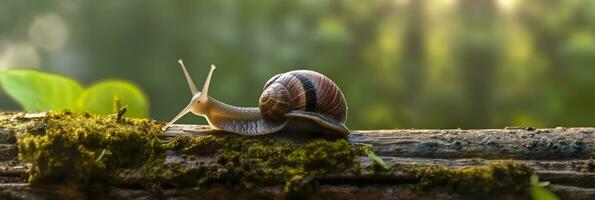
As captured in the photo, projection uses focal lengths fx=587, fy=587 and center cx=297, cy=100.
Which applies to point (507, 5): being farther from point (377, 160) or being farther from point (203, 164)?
point (203, 164)

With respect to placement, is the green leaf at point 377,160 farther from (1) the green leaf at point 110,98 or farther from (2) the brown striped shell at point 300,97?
(1) the green leaf at point 110,98

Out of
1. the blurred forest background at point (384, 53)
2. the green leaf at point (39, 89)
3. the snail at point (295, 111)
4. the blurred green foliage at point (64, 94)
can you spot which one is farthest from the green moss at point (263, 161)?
the blurred forest background at point (384, 53)

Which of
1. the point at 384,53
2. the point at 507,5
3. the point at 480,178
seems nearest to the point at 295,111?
the point at 480,178

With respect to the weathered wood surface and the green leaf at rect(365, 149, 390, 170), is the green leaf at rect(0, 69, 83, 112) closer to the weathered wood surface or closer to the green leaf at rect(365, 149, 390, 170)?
the weathered wood surface

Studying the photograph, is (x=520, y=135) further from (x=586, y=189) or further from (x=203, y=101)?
(x=203, y=101)

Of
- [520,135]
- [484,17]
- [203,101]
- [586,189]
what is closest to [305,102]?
[203,101]

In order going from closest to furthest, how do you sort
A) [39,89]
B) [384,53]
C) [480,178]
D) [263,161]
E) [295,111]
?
[480,178]
[263,161]
[295,111]
[39,89]
[384,53]
